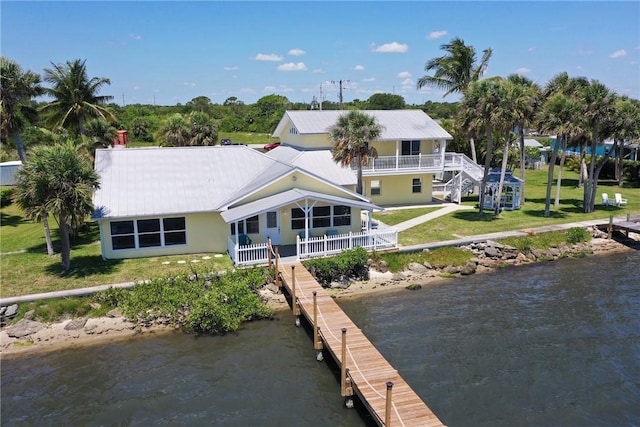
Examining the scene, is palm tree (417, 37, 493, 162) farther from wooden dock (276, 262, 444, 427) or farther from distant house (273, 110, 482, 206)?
wooden dock (276, 262, 444, 427)

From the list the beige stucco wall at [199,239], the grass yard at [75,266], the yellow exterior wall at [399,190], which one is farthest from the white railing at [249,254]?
the yellow exterior wall at [399,190]

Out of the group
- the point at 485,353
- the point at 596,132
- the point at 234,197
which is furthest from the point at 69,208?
the point at 596,132

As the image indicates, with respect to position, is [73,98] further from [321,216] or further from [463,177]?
[463,177]

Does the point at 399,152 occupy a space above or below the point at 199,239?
above

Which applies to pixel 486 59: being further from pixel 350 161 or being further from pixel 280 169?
pixel 280 169

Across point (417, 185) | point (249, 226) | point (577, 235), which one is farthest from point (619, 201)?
point (249, 226)
